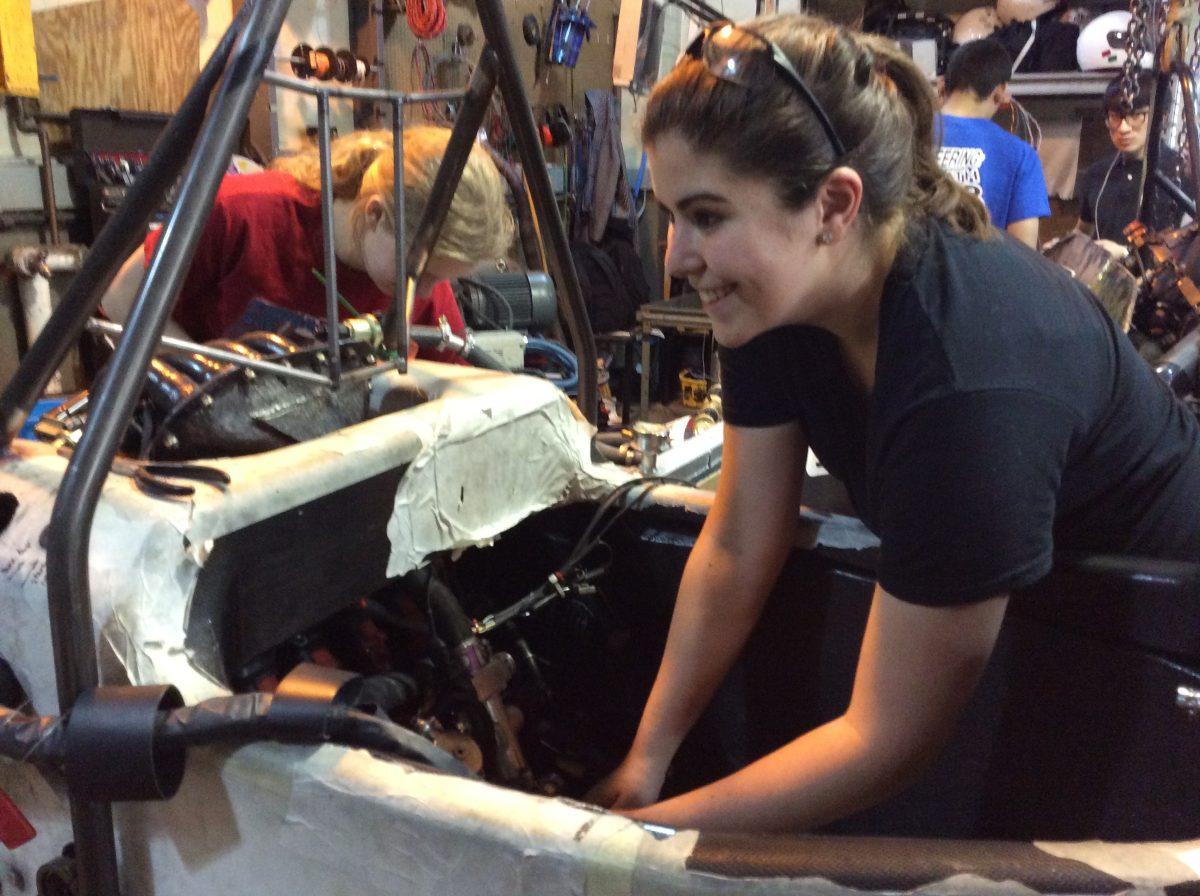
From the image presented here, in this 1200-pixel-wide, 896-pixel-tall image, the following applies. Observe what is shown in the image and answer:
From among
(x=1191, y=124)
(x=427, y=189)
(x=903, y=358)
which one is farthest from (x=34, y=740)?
(x=1191, y=124)

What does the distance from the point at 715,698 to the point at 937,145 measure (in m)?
0.66

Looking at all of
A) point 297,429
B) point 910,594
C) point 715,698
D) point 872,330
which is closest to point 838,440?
point 872,330

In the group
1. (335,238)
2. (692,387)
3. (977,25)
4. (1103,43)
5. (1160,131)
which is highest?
(977,25)

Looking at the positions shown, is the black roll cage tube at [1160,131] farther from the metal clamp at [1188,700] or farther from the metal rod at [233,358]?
the metal rod at [233,358]

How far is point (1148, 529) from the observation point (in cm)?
85

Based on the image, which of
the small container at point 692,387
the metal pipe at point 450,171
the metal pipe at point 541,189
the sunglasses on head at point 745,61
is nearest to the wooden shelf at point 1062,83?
the small container at point 692,387

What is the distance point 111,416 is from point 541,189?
0.65 m

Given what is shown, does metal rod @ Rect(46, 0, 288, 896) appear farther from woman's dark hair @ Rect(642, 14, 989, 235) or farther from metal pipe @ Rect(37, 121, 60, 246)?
metal pipe @ Rect(37, 121, 60, 246)

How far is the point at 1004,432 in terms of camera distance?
651 millimetres

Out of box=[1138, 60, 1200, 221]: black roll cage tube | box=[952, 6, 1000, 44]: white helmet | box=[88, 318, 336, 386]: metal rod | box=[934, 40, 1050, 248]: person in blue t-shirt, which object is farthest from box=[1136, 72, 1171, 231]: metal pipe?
box=[88, 318, 336, 386]: metal rod

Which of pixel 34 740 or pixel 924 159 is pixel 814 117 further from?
pixel 34 740

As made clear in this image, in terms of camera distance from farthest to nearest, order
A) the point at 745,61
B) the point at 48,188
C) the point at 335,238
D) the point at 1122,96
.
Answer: the point at 1122,96, the point at 48,188, the point at 335,238, the point at 745,61

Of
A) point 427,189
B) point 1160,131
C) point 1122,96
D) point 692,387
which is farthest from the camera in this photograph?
point 692,387

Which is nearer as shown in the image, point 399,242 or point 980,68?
point 399,242
